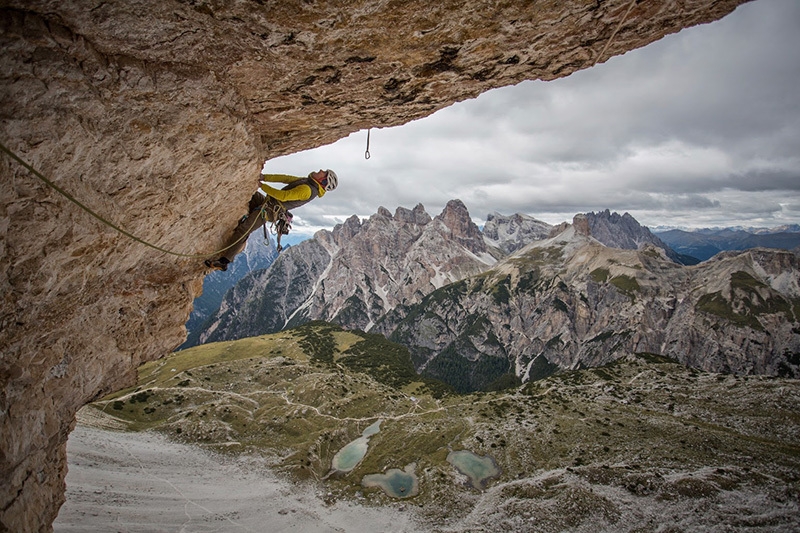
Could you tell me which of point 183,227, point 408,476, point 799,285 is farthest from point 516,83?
point 799,285

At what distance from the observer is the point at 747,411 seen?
56.7m

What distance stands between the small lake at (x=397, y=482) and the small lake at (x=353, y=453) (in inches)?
206

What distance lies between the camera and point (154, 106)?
7.71m

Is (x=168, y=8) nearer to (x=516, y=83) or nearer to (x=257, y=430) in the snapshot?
(x=516, y=83)

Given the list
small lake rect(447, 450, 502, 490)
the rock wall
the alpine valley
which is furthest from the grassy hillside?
the rock wall

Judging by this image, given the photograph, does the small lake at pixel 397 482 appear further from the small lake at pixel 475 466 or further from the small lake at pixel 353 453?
the small lake at pixel 475 466

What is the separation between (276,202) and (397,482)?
5053 cm

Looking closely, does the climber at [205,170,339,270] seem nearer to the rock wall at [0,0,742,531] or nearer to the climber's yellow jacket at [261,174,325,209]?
the climber's yellow jacket at [261,174,325,209]

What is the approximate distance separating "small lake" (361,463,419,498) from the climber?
46267mm

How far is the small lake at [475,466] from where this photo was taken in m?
48.4

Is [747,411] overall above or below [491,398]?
above

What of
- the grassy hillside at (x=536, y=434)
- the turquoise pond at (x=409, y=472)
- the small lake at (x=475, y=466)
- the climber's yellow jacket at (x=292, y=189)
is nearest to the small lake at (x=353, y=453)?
the turquoise pond at (x=409, y=472)

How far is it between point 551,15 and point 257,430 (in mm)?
69068

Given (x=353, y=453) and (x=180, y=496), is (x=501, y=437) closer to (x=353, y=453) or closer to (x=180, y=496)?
(x=353, y=453)
